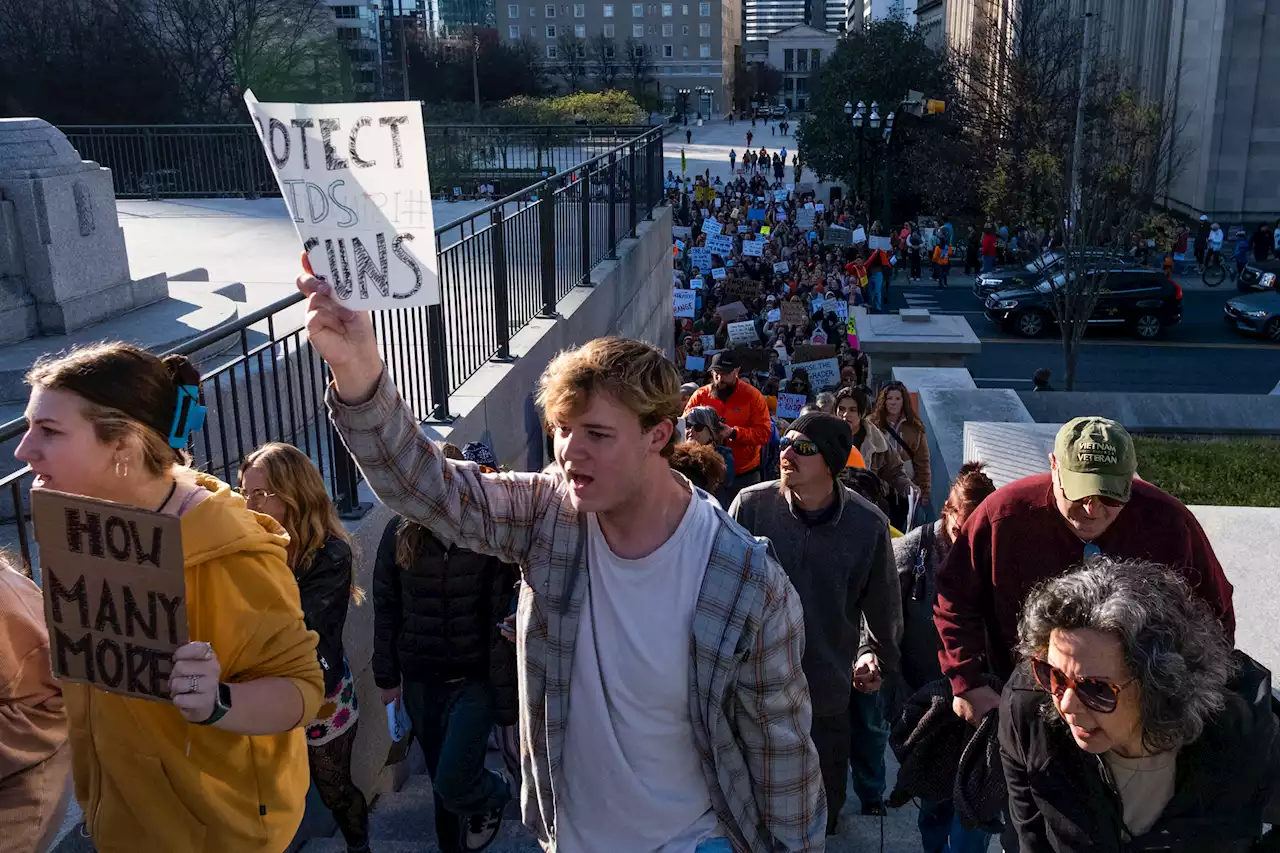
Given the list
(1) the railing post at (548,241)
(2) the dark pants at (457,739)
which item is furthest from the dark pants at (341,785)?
(1) the railing post at (548,241)

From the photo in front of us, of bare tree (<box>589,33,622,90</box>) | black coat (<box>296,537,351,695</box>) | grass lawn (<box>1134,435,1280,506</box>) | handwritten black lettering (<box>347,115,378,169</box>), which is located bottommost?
grass lawn (<box>1134,435,1280,506</box>)

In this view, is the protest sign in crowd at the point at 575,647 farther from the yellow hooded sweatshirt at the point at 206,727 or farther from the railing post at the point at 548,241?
the railing post at the point at 548,241

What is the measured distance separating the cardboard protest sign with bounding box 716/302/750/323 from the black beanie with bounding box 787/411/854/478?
44.3ft

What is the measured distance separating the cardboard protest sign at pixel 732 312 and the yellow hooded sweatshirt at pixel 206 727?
1549 cm

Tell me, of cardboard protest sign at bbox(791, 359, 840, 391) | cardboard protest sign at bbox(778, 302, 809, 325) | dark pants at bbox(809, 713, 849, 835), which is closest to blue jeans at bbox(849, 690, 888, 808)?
dark pants at bbox(809, 713, 849, 835)

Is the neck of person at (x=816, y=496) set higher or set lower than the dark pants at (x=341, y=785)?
higher

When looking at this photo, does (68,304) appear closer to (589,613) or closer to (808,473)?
(808,473)

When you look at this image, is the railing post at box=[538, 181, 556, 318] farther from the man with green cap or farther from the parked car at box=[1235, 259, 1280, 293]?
the parked car at box=[1235, 259, 1280, 293]

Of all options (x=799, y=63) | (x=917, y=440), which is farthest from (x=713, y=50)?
(x=917, y=440)

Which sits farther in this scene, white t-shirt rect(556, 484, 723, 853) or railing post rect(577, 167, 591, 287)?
railing post rect(577, 167, 591, 287)

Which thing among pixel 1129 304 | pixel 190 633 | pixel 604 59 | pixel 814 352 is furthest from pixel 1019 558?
pixel 604 59

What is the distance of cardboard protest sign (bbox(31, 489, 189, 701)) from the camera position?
202 cm

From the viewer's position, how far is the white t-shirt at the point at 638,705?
2.38 m

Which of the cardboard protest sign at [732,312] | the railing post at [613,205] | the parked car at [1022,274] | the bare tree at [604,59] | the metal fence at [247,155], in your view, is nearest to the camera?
the railing post at [613,205]
